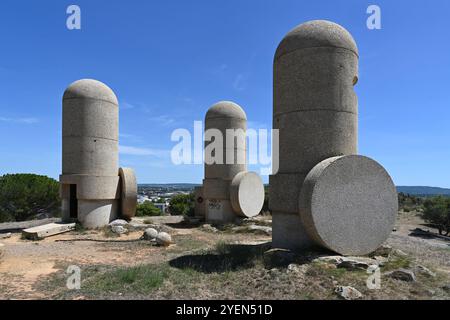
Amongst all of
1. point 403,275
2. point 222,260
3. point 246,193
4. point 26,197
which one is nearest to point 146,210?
point 26,197

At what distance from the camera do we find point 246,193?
18594 mm

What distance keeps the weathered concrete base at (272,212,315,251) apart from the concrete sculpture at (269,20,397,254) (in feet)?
0.09

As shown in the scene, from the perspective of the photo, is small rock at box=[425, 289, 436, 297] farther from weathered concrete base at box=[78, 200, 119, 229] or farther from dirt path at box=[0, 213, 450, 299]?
weathered concrete base at box=[78, 200, 119, 229]

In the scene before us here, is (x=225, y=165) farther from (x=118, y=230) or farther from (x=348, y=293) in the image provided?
(x=348, y=293)

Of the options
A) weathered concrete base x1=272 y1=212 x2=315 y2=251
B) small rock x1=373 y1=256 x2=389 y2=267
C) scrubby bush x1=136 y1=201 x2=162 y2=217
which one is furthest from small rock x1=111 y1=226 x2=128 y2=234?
scrubby bush x1=136 y1=201 x2=162 y2=217

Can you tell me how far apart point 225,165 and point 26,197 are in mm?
16523

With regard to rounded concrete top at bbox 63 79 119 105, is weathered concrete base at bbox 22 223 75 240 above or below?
below

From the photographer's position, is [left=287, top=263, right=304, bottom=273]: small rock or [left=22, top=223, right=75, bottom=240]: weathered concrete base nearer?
[left=287, top=263, right=304, bottom=273]: small rock

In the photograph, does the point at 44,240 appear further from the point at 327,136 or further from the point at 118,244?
the point at 327,136

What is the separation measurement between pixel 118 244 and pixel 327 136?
8.99 m

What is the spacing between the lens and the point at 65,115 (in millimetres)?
16438

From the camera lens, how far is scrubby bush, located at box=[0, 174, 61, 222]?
82.3ft

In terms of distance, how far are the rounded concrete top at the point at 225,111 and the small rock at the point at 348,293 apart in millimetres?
14144
